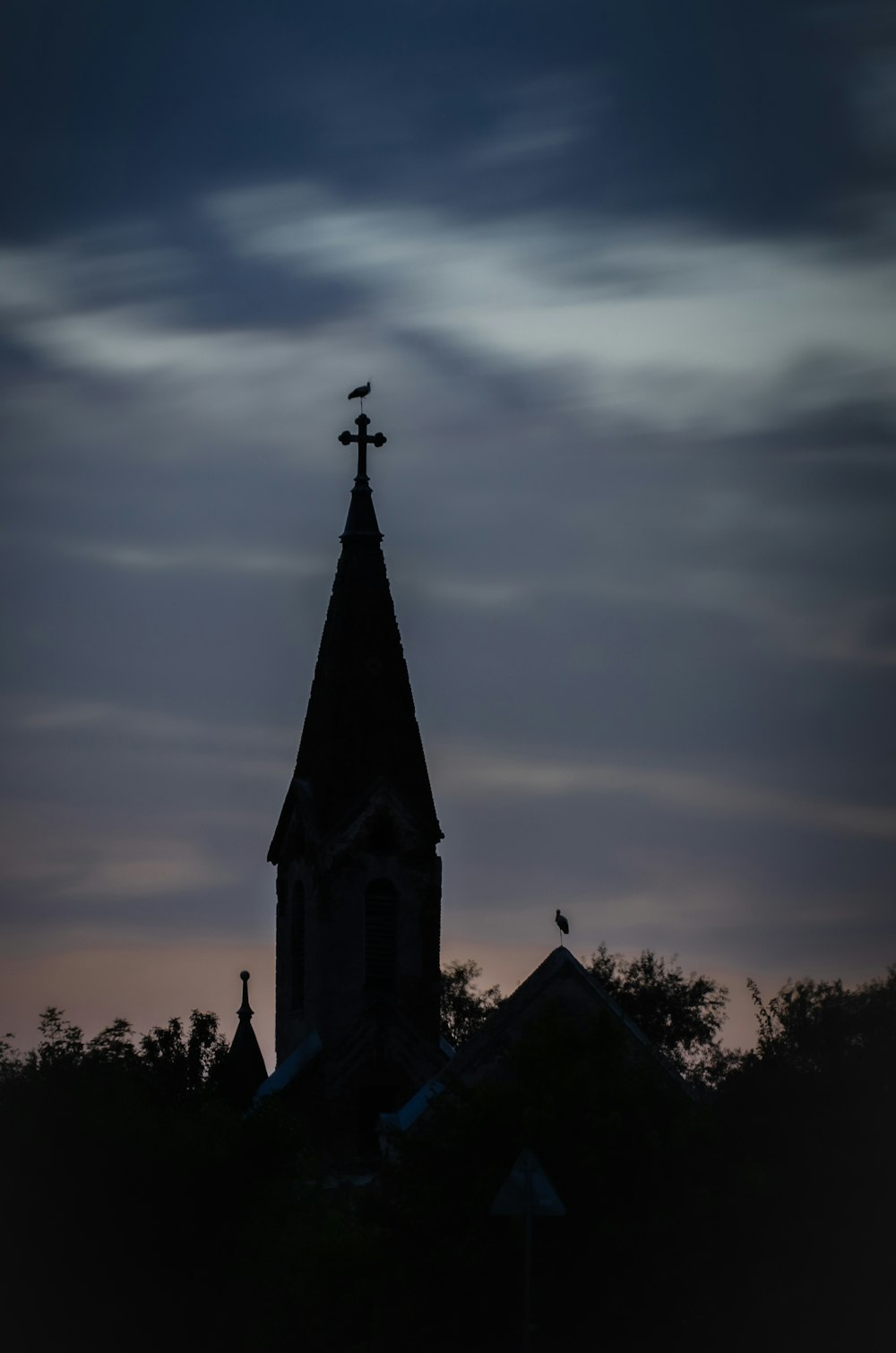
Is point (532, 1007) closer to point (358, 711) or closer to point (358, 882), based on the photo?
point (358, 882)

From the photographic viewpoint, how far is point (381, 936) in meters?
49.5

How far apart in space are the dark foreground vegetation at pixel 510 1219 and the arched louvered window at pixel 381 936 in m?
11.6

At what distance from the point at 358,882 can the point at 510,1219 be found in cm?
1974

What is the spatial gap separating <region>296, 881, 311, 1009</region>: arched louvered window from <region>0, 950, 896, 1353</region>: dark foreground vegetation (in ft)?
41.9

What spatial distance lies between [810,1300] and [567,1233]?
303 centimetres

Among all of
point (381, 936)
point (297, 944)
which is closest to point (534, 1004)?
point (381, 936)

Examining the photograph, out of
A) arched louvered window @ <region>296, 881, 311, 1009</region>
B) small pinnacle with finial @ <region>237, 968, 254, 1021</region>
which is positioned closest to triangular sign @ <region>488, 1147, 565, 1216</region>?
arched louvered window @ <region>296, 881, 311, 1009</region>

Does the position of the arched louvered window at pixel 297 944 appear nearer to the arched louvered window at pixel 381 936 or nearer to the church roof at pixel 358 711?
the church roof at pixel 358 711

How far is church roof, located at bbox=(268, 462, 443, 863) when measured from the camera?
4991 centimetres

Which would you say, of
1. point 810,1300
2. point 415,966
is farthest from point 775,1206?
point 415,966

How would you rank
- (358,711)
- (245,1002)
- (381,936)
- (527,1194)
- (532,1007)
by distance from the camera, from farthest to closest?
(245,1002), (358,711), (381,936), (532,1007), (527,1194)

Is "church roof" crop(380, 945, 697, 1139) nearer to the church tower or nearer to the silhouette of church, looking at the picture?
the silhouette of church

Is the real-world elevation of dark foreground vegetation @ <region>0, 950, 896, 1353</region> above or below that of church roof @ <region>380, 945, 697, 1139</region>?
below

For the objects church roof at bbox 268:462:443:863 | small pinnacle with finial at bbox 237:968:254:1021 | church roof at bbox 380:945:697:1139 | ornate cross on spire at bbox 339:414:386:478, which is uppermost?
ornate cross on spire at bbox 339:414:386:478
